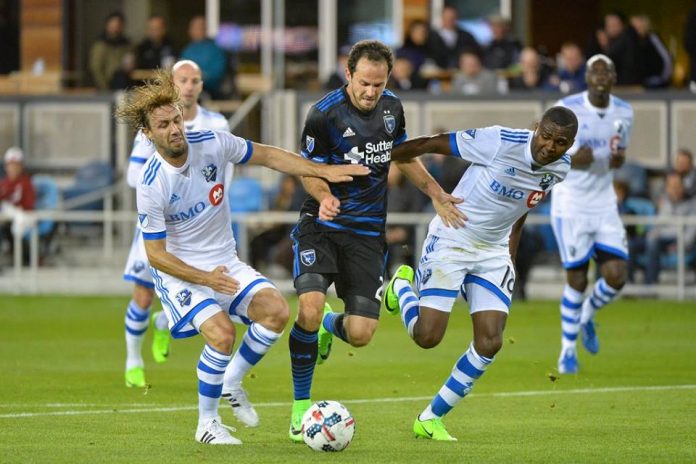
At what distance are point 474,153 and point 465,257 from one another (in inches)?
27.4

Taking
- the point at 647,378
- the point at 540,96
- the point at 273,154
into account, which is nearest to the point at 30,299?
the point at 540,96

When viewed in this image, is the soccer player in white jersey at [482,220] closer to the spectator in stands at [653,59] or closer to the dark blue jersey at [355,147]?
the dark blue jersey at [355,147]

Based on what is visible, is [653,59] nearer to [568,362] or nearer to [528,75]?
[528,75]

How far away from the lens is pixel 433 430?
973cm

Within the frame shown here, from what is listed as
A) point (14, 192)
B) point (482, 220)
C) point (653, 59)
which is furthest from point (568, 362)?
point (14, 192)

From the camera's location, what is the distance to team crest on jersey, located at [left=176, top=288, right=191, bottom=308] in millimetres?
9672

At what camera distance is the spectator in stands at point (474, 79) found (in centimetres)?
2323

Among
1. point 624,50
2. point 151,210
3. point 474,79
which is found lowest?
point 151,210

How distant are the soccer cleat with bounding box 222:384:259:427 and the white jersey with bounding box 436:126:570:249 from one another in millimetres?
1733

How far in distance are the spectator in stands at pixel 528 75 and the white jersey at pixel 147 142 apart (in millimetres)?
10692

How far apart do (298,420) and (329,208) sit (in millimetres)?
1357

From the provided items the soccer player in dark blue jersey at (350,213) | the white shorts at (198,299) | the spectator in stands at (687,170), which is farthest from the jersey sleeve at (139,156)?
the spectator in stands at (687,170)

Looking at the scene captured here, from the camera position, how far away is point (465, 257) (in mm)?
10164

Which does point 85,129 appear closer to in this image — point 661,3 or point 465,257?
point 661,3
